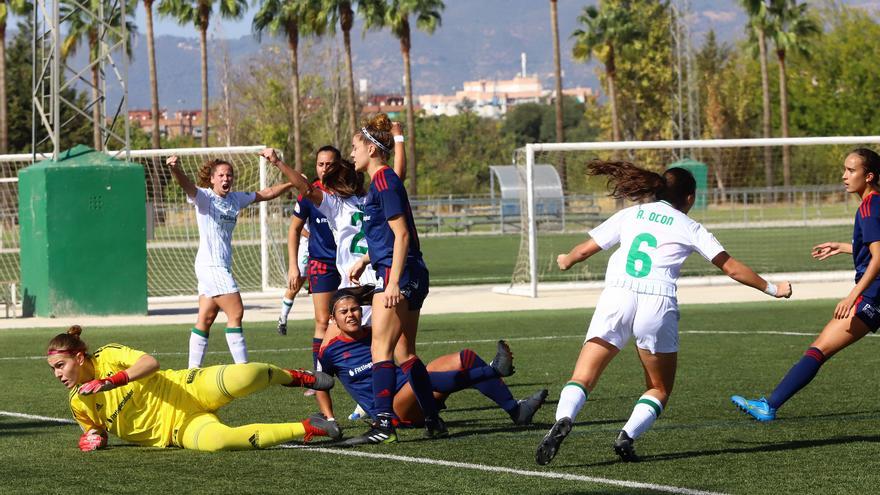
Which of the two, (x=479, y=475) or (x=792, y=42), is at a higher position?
(x=792, y=42)

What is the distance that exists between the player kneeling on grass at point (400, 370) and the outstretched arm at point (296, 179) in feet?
3.64

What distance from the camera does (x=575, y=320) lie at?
1839 centimetres

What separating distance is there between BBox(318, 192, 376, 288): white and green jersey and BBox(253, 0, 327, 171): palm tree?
49956mm

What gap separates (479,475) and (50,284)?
1366cm

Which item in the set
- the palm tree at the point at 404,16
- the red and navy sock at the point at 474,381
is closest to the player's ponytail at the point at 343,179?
the red and navy sock at the point at 474,381

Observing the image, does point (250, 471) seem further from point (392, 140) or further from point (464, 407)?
point (464, 407)

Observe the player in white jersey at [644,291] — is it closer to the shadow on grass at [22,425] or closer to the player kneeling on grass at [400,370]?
the player kneeling on grass at [400,370]

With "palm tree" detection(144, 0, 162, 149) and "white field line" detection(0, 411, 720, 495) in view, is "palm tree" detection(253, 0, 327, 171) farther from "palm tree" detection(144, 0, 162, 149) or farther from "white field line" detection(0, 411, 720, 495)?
"white field line" detection(0, 411, 720, 495)

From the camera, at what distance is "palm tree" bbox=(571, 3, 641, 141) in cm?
6303

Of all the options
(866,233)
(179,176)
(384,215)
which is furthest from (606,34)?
(384,215)

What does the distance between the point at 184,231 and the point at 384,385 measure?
890 inches

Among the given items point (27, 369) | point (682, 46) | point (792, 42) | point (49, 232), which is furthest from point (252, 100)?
point (27, 369)

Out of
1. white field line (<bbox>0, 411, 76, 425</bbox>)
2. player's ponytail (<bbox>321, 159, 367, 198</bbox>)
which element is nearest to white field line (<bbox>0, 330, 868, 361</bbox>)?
white field line (<bbox>0, 411, 76, 425</bbox>)

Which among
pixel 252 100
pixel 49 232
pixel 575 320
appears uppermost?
pixel 252 100
